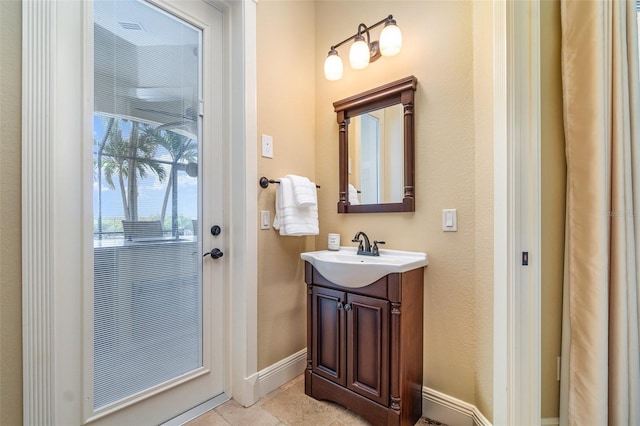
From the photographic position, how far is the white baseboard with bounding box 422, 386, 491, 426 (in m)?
1.37

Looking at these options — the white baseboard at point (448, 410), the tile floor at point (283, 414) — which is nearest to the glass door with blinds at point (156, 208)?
the tile floor at point (283, 414)

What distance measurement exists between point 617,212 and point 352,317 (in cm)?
114

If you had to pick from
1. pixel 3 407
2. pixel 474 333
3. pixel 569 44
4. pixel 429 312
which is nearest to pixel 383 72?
pixel 569 44

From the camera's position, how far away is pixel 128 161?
1323mm

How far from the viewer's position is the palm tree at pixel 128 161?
127 cm

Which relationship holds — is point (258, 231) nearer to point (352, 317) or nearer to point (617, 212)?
point (352, 317)

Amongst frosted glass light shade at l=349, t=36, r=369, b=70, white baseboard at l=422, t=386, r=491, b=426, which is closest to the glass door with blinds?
frosted glass light shade at l=349, t=36, r=369, b=70

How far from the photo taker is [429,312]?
1.52 m

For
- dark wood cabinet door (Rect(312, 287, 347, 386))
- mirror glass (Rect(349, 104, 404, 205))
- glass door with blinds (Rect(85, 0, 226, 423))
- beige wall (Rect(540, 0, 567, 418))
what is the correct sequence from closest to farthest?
beige wall (Rect(540, 0, 567, 418))
glass door with blinds (Rect(85, 0, 226, 423))
dark wood cabinet door (Rect(312, 287, 347, 386))
mirror glass (Rect(349, 104, 404, 205))

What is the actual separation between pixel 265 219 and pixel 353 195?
23.5 inches

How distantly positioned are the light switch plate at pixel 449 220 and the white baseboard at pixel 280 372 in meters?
1.28

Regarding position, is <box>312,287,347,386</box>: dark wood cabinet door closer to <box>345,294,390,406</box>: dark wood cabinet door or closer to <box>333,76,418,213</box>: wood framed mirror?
<box>345,294,390,406</box>: dark wood cabinet door

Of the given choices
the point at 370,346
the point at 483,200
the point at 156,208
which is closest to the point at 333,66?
the point at 483,200

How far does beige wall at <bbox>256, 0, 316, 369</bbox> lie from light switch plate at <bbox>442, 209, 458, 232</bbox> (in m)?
0.94
